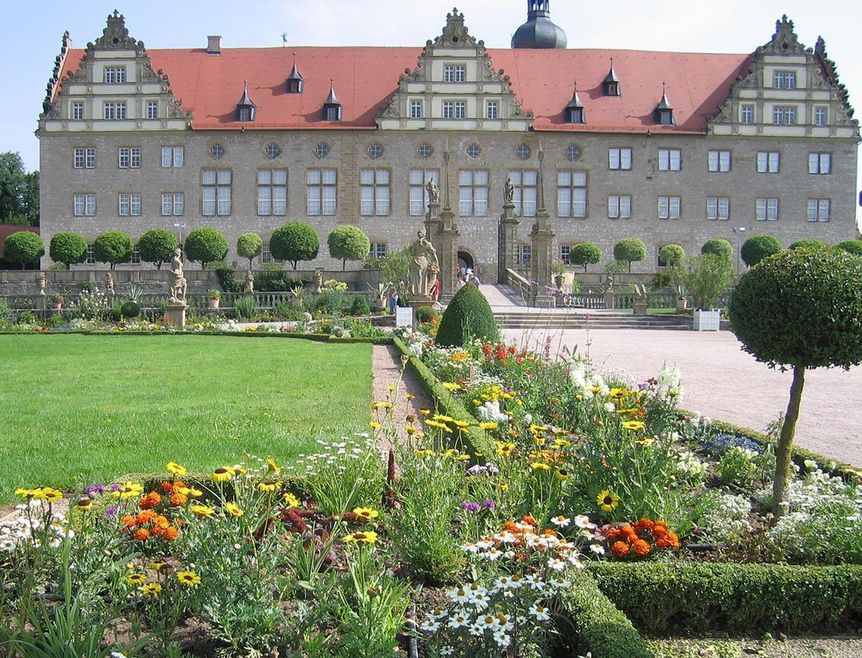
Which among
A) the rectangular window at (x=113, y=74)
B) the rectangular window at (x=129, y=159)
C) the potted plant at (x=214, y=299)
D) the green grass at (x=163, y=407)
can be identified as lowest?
the green grass at (x=163, y=407)

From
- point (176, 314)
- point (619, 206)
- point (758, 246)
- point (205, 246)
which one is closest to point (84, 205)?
point (205, 246)

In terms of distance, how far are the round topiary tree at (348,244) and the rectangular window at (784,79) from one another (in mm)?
22163

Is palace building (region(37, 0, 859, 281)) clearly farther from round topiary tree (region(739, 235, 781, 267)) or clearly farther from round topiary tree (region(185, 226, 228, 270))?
round topiary tree (region(185, 226, 228, 270))

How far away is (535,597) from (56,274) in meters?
34.5

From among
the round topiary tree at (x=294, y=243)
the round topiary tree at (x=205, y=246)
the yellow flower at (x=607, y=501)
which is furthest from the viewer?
the round topiary tree at (x=205, y=246)

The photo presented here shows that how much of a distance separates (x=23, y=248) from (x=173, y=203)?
7105 mm

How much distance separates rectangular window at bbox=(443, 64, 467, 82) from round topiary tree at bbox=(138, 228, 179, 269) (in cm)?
1515

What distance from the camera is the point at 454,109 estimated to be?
139 ft

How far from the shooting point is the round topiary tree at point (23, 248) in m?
39.7

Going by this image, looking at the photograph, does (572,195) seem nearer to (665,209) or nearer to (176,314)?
(665,209)

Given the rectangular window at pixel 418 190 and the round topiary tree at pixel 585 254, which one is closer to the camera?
the round topiary tree at pixel 585 254

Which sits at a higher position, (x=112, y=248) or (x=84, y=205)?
(x=84, y=205)

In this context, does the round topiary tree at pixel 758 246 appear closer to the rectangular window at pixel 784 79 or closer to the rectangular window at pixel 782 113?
the rectangular window at pixel 782 113

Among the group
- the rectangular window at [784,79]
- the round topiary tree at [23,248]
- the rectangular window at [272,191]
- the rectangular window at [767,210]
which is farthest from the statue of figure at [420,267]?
the rectangular window at [784,79]
